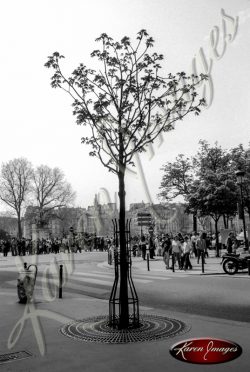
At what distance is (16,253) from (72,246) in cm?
551

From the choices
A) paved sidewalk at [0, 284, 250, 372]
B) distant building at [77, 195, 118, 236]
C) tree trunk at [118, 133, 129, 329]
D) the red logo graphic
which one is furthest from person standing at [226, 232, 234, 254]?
the red logo graphic

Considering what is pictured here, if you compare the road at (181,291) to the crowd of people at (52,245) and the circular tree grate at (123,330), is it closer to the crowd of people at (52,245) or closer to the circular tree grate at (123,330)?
the circular tree grate at (123,330)

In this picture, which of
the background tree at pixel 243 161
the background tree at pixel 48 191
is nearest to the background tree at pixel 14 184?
the background tree at pixel 48 191

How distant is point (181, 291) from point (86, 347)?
6.48 metres

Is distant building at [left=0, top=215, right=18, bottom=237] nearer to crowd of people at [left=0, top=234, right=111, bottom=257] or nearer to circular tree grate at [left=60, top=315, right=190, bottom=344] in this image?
crowd of people at [left=0, top=234, right=111, bottom=257]

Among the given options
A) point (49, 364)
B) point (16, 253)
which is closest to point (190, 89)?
point (49, 364)

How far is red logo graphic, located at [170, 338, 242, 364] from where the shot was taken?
505cm

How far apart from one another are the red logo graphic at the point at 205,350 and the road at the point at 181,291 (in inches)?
87.5

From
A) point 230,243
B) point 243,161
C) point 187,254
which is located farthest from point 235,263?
point 243,161

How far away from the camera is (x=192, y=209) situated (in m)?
26.4

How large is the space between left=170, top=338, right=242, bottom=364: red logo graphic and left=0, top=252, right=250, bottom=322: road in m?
2.22

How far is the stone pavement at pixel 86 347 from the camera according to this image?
15.8 feet

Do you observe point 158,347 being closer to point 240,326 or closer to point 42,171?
point 240,326

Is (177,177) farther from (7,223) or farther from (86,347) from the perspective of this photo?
(7,223)
